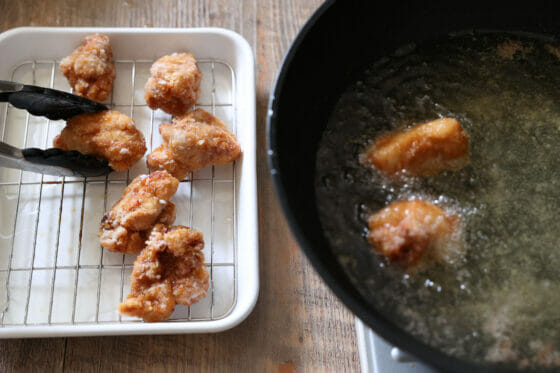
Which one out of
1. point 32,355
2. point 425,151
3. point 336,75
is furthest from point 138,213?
point 425,151

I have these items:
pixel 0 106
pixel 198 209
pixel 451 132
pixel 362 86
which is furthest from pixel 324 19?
pixel 0 106

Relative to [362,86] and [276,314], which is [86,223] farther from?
[362,86]

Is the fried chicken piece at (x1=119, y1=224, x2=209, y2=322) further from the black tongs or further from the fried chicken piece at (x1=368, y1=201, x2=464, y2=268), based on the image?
the fried chicken piece at (x1=368, y1=201, x2=464, y2=268)

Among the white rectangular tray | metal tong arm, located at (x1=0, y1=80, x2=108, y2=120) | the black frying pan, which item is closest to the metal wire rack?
the white rectangular tray

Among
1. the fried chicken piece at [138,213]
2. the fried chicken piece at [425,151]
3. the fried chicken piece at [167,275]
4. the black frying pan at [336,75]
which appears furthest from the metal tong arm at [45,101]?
the fried chicken piece at [425,151]

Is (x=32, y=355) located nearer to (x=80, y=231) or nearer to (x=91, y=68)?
(x=80, y=231)

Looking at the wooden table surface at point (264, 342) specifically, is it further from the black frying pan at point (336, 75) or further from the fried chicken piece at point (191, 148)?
the black frying pan at point (336, 75)
